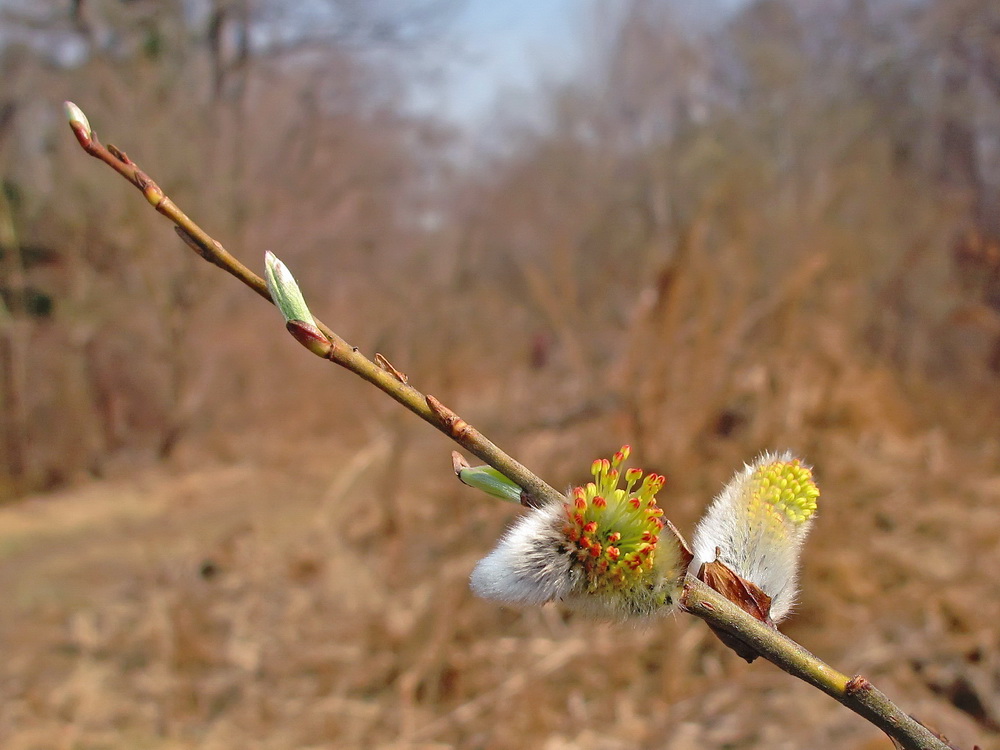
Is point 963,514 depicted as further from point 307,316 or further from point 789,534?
point 307,316

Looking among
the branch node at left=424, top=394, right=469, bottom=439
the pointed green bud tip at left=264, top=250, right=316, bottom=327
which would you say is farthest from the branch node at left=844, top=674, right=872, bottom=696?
the pointed green bud tip at left=264, top=250, right=316, bottom=327

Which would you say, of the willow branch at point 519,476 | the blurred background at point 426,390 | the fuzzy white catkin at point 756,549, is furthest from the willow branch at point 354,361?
the blurred background at point 426,390

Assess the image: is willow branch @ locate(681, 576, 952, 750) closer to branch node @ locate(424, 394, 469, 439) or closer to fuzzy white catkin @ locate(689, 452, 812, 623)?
fuzzy white catkin @ locate(689, 452, 812, 623)

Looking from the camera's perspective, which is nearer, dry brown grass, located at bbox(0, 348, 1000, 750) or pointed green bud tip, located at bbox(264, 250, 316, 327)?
pointed green bud tip, located at bbox(264, 250, 316, 327)

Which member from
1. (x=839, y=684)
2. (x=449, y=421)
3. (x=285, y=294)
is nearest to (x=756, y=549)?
(x=839, y=684)

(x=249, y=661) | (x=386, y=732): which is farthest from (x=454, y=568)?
(x=249, y=661)

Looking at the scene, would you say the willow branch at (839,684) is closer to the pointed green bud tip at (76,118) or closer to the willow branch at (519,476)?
the willow branch at (519,476)

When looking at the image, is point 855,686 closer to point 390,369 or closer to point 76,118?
point 390,369
